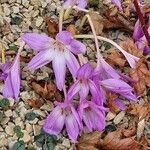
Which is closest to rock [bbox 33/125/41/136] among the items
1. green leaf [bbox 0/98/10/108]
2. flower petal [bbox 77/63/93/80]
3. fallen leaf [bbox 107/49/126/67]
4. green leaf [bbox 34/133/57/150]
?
green leaf [bbox 34/133/57/150]

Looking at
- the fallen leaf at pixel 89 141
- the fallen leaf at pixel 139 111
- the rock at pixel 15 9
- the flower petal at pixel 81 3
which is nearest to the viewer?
the fallen leaf at pixel 89 141

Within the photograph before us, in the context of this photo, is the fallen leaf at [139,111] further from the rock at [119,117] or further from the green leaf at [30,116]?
the green leaf at [30,116]

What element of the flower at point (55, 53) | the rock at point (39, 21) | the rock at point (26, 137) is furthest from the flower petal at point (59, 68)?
the rock at point (39, 21)

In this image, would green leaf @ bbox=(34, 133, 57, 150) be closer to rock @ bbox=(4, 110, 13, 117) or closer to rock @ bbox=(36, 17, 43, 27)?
rock @ bbox=(4, 110, 13, 117)

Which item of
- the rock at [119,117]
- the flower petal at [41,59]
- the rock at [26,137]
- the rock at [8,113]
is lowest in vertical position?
the rock at [26,137]

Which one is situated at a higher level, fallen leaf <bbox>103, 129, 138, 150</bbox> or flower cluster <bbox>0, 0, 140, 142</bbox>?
flower cluster <bbox>0, 0, 140, 142</bbox>

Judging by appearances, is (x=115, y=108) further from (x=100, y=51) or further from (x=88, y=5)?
(x=88, y=5)

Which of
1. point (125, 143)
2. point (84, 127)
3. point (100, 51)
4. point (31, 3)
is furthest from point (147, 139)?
point (31, 3)
